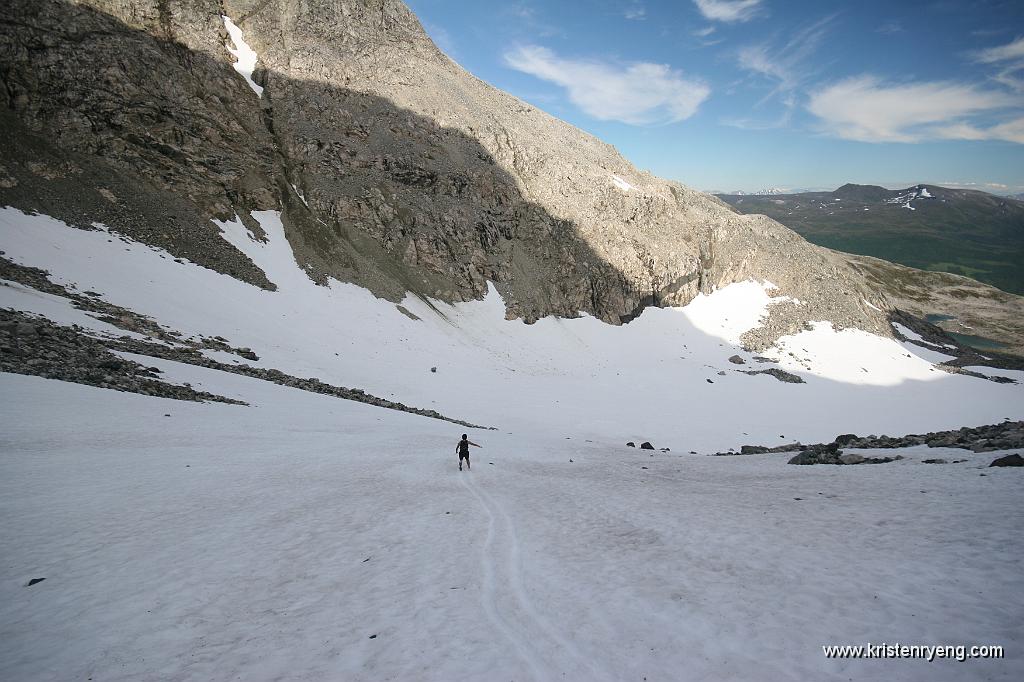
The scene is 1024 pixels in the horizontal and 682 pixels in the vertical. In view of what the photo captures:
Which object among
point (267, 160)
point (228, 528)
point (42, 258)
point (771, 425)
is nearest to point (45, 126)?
point (267, 160)

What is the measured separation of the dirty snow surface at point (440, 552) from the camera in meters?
4.87

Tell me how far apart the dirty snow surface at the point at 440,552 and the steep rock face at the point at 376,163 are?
29.4 meters

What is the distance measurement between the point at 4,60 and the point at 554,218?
2227 inches

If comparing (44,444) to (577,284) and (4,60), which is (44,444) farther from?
(577,284)

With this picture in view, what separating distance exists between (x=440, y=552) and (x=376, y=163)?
59298 mm

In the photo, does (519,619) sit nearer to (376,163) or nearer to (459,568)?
(459,568)

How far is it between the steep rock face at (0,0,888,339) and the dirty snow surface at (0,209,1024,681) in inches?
1156

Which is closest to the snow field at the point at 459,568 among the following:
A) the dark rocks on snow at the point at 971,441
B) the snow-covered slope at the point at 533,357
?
the dark rocks on snow at the point at 971,441

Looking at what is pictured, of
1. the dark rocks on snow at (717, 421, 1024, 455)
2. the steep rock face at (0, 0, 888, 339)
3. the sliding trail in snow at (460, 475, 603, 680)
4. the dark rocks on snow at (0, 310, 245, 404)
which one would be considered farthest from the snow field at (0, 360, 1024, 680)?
the steep rock face at (0, 0, 888, 339)

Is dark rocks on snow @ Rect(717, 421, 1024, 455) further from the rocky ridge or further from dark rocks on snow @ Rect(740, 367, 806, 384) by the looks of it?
dark rocks on snow @ Rect(740, 367, 806, 384)

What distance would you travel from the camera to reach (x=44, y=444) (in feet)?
34.2

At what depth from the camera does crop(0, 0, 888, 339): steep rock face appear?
141 feet

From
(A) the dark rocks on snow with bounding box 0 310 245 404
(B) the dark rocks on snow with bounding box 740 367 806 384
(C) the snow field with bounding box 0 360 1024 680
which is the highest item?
(B) the dark rocks on snow with bounding box 740 367 806 384

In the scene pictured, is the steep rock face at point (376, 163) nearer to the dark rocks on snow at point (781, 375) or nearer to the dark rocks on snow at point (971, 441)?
the dark rocks on snow at point (781, 375)
